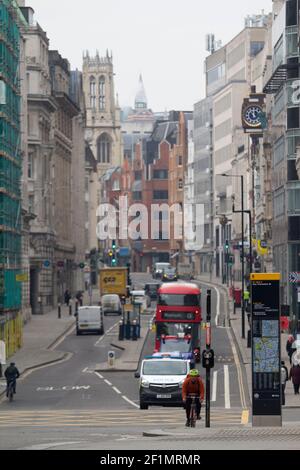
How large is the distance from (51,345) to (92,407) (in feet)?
120

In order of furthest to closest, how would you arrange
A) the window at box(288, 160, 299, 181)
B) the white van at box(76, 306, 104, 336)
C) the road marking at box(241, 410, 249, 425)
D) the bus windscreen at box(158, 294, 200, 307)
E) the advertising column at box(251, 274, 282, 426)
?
the white van at box(76, 306, 104, 336), the window at box(288, 160, 299, 181), the bus windscreen at box(158, 294, 200, 307), the road marking at box(241, 410, 249, 425), the advertising column at box(251, 274, 282, 426)

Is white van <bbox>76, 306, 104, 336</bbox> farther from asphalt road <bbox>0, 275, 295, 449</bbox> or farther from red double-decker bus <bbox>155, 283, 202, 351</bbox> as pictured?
red double-decker bus <bbox>155, 283, 202, 351</bbox>

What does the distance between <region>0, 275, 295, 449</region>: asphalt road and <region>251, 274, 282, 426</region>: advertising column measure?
3.21ft

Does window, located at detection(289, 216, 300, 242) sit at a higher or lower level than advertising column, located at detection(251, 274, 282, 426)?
higher

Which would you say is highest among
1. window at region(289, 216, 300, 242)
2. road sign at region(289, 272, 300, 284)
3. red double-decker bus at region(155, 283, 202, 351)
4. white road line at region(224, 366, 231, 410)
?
window at region(289, 216, 300, 242)

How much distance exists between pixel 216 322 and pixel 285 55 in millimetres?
21837

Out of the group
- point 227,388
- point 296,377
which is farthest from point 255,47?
point 296,377

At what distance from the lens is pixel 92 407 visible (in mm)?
52281

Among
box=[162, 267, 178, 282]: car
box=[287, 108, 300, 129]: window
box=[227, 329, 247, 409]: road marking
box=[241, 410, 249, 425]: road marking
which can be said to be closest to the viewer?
box=[241, 410, 249, 425]: road marking

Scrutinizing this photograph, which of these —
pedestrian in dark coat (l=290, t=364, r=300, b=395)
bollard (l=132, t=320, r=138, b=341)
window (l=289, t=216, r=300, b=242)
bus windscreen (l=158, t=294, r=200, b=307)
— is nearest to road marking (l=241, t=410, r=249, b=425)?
pedestrian in dark coat (l=290, t=364, r=300, b=395)

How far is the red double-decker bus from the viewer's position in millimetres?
76750

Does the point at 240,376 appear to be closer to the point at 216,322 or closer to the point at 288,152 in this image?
the point at 288,152

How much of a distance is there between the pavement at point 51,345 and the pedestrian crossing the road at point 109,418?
36.9 ft

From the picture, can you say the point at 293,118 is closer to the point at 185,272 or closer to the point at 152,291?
the point at 152,291
